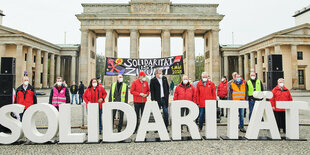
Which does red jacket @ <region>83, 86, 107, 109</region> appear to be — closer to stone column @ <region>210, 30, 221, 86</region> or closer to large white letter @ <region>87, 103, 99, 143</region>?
large white letter @ <region>87, 103, 99, 143</region>

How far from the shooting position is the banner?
10.2 metres

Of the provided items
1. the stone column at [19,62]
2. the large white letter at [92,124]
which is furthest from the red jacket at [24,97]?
the stone column at [19,62]

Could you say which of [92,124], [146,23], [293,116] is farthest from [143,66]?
[146,23]

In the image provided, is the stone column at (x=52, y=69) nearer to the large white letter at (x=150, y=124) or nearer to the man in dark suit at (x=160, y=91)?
the man in dark suit at (x=160, y=91)


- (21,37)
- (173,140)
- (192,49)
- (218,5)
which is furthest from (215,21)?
(173,140)

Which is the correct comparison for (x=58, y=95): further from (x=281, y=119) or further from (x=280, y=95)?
(x=281, y=119)

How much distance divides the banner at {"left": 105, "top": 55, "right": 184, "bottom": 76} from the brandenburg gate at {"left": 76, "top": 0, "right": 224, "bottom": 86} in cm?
2865

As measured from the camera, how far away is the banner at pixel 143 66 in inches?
400

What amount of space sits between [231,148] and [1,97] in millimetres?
7396

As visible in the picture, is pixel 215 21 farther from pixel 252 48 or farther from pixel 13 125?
pixel 13 125

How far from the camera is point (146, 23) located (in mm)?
39719

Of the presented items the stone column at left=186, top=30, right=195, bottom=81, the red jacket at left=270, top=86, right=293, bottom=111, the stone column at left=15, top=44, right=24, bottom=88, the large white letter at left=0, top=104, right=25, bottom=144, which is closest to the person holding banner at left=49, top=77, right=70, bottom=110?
the large white letter at left=0, top=104, right=25, bottom=144

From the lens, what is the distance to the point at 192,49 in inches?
1561

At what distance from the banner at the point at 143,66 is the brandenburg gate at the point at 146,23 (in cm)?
2865
